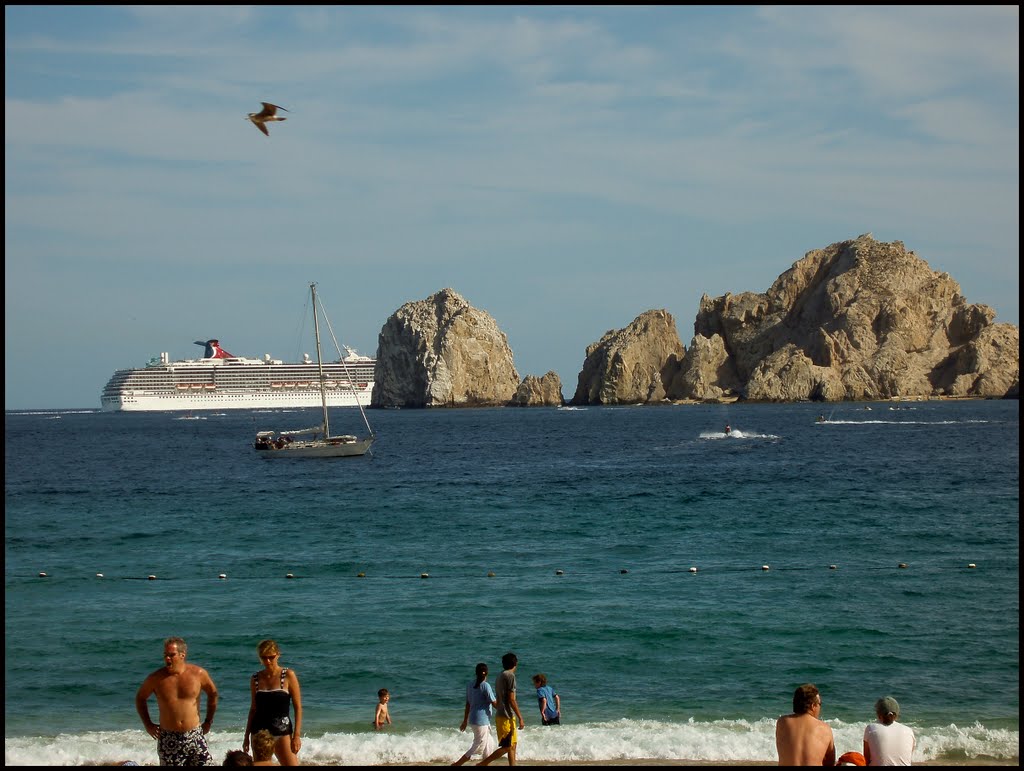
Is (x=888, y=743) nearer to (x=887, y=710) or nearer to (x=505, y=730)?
(x=887, y=710)

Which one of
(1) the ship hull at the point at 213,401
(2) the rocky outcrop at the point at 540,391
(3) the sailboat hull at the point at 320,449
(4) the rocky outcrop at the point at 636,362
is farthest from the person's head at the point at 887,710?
(2) the rocky outcrop at the point at 540,391

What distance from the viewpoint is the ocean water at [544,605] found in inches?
589

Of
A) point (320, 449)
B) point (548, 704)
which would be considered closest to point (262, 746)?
point (548, 704)

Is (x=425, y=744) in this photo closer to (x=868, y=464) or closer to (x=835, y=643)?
(x=835, y=643)

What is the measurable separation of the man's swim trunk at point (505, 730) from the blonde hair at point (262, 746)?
3384mm

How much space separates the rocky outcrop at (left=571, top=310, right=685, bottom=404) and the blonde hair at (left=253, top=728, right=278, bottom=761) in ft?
575

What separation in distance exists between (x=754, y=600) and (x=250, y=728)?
50.6 feet

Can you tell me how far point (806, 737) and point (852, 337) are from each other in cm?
17075

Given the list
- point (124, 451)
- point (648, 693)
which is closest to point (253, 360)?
point (124, 451)

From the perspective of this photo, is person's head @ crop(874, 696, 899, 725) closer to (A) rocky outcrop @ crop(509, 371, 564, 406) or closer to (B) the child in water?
(B) the child in water

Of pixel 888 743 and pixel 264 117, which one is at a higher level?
pixel 264 117

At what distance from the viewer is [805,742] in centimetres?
835

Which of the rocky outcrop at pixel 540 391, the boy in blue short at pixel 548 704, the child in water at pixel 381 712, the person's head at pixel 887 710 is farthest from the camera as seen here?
the rocky outcrop at pixel 540 391

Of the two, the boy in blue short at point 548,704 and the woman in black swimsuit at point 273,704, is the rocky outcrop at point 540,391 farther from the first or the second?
the woman in black swimsuit at point 273,704
